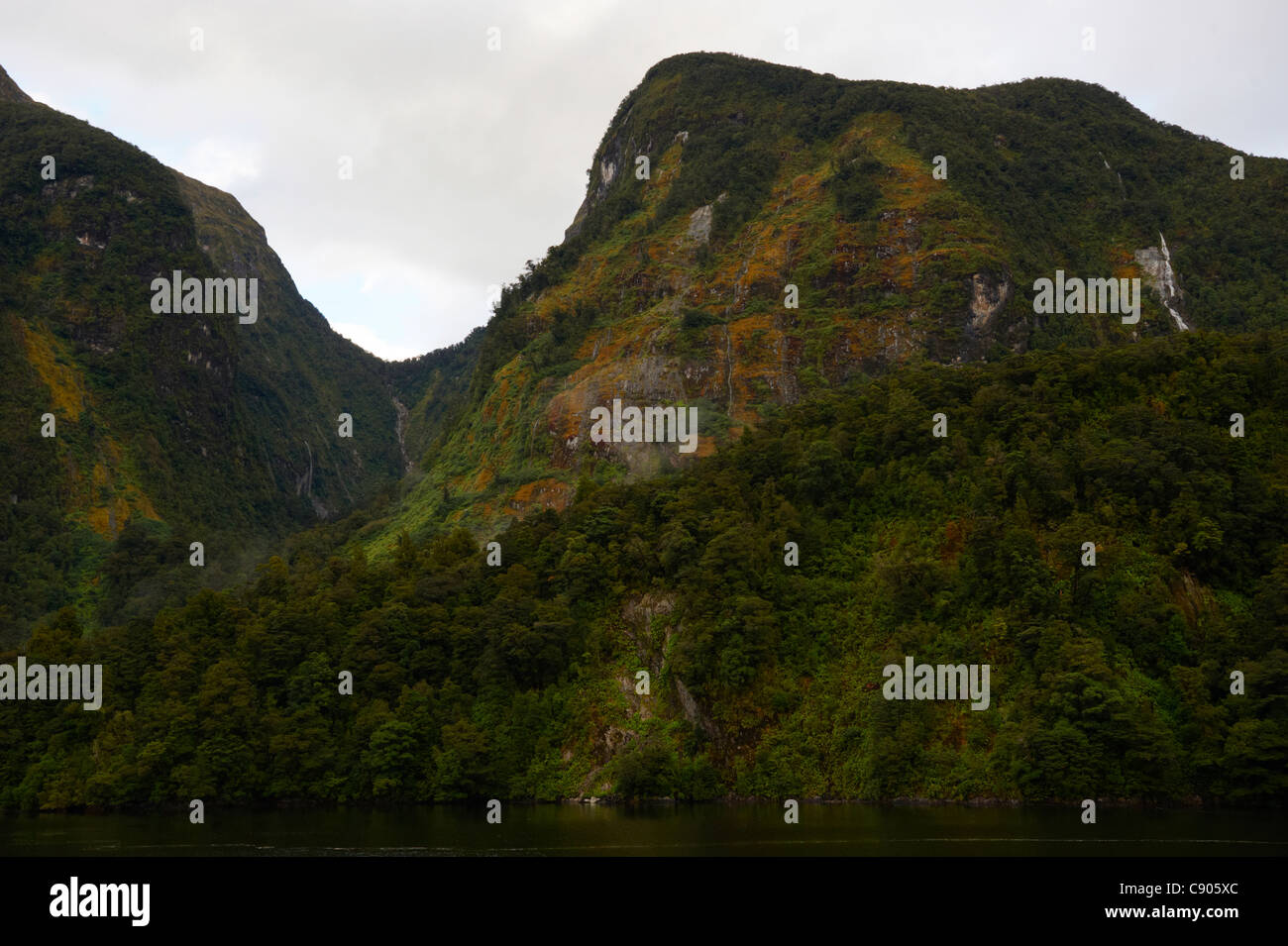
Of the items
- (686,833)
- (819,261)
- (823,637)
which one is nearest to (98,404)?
(819,261)

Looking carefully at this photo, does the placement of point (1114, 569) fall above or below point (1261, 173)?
below

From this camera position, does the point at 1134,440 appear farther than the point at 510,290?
No

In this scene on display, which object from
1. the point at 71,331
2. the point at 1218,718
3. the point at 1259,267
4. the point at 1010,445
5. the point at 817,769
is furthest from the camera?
the point at 71,331

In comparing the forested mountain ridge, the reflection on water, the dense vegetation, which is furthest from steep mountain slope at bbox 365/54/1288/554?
the reflection on water

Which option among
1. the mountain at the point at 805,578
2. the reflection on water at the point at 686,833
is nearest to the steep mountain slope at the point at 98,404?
the mountain at the point at 805,578

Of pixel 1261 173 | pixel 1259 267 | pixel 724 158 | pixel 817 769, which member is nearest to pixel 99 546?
pixel 724 158

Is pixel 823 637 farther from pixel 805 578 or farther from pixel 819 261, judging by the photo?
pixel 819 261

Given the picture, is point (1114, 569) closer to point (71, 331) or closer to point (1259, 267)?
point (1259, 267)
